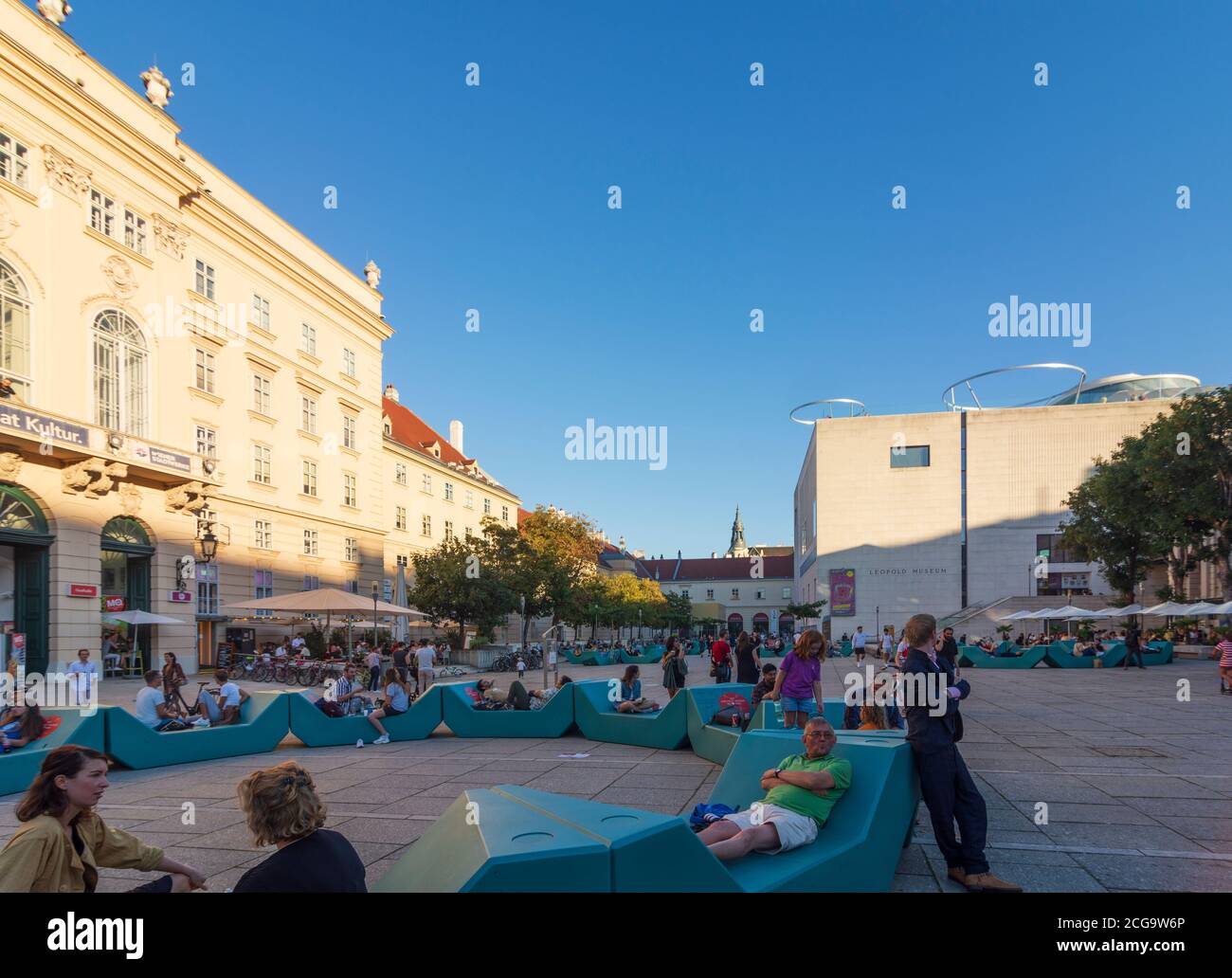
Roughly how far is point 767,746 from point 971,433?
66.9 m

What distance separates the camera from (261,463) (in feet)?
110

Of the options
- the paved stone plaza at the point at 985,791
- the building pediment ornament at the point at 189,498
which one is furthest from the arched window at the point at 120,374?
the paved stone plaza at the point at 985,791

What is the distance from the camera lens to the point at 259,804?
3.49 m

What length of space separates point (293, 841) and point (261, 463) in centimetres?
3316

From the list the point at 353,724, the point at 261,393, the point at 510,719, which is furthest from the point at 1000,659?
the point at 261,393

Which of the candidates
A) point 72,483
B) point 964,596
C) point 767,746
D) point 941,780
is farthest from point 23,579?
point 964,596

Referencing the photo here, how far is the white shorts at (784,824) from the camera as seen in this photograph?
4.90m

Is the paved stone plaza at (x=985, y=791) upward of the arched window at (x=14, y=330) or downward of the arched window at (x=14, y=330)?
downward

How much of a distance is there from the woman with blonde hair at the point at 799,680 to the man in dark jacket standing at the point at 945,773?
4.26 meters

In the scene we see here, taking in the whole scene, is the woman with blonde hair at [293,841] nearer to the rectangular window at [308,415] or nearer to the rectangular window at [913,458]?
the rectangular window at [308,415]

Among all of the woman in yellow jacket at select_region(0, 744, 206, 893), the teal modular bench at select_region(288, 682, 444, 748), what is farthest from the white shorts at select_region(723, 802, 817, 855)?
the teal modular bench at select_region(288, 682, 444, 748)

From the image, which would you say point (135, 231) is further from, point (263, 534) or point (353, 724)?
point (353, 724)

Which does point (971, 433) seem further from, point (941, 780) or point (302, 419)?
point (941, 780)
